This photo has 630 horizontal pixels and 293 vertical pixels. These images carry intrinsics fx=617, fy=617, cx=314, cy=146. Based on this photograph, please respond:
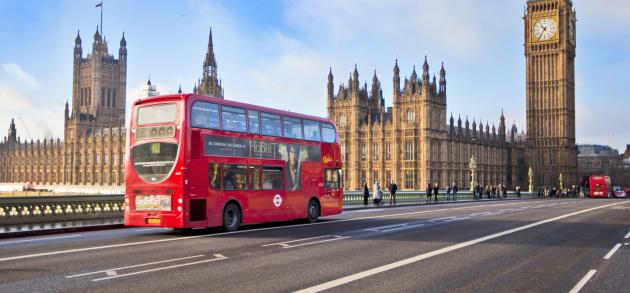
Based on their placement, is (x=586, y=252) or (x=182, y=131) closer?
(x=586, y=252)

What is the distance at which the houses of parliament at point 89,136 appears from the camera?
114 meters

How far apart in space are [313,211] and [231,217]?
4.75 metres

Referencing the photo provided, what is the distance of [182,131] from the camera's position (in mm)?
16922

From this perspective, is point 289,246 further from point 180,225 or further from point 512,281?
point 512,281

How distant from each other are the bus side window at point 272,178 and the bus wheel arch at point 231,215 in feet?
4.70

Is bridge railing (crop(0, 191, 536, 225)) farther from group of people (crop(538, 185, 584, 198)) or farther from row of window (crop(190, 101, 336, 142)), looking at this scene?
group of people (crop(538, 185, 584, 198))

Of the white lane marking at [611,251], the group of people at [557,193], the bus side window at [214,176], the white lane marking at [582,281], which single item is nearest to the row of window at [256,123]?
the bus side window at [214,176]

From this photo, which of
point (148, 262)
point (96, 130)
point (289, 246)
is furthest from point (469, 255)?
point (96, 130)

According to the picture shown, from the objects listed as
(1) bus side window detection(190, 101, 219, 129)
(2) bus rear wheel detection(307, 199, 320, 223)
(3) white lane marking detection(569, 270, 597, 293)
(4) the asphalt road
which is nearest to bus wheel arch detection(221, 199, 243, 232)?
(4) the asphalt road

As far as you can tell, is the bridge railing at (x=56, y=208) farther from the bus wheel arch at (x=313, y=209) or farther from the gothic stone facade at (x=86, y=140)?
the gothic stone facade at (x=86, y=140)

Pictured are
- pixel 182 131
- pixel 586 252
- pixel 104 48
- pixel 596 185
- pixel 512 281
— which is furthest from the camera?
pixel 104 48

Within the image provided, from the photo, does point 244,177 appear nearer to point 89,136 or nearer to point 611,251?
point 611,251

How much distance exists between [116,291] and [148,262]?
2.94m

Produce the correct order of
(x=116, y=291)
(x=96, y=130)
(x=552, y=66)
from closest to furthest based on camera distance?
(x=116, y=291) → (x=552, y=66) → (x=96, y=130)
